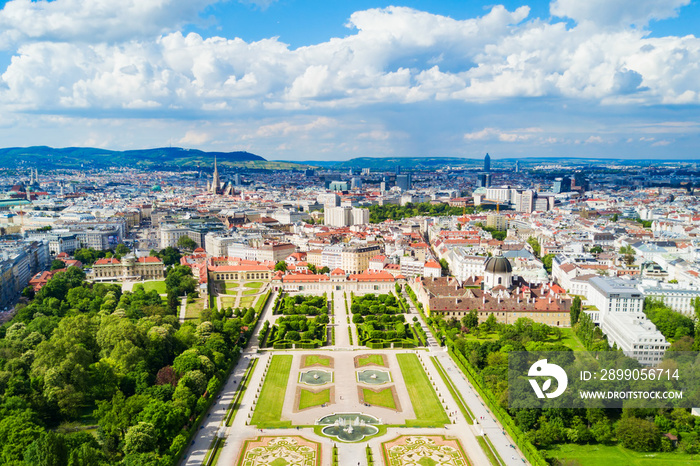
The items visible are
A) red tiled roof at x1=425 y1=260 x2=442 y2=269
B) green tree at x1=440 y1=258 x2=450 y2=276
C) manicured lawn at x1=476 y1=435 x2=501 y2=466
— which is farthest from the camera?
green tree at x1=440 y1=258 x2=450 y2=276

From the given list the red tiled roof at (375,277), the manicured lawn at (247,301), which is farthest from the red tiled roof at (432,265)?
the manicured lawn at (247,301)

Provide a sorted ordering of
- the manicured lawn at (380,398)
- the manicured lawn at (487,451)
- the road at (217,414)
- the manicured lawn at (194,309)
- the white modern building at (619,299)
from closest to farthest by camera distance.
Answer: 1. the manicured lawn at (487,451)
2. the road at (217,414)
3. the manicured lawn at (380,398)
4. the white modern building at (619,299)
5. the manicured lawn at (194,309)

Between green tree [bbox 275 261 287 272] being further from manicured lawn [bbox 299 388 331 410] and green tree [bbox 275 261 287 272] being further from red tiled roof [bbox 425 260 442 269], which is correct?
manicured lawn [bbox 299 388 331 410]

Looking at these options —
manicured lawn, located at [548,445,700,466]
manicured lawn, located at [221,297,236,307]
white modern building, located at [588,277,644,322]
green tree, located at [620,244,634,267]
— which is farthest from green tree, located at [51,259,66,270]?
green tree, located at [620,244,634,267]

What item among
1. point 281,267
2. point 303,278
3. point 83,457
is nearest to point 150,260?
point 281,267

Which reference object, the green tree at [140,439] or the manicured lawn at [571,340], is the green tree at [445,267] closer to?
the manicured lawn at [571,340]

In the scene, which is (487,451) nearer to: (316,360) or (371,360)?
(371,360)
